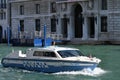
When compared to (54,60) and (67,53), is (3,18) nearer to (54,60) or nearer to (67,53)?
(67,53)

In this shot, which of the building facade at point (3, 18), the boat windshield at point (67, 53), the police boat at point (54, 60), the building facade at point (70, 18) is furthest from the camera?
the building facade at point (3, 18)

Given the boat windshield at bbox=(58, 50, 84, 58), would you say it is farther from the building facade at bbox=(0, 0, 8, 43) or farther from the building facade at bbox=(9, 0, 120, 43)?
the building facade at bbox=(0, 0, 8, 43)

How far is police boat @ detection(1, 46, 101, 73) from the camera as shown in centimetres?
2531

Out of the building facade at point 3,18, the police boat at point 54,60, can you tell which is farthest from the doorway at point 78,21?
the police boat at point 54,60

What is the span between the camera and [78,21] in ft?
243

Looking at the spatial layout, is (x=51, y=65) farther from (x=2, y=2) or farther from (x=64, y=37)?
(x=2, y=2)

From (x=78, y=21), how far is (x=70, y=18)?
57.8 inches

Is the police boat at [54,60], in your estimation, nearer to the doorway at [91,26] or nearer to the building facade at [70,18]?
the building facade at [70,18]

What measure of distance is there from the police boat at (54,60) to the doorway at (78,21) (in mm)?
45623

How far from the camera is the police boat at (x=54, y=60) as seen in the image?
2531 cm

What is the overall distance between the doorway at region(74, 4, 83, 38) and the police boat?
45.6 meters

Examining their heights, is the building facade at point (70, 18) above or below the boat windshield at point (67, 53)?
above

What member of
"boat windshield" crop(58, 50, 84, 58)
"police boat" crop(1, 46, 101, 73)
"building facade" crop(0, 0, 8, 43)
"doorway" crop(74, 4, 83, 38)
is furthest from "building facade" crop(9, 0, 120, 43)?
"boat windshield" crop(58, 50, 84, 58)

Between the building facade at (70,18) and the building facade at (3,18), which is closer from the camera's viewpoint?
the building facade at (70,18)
